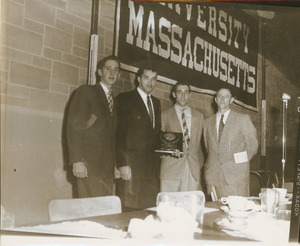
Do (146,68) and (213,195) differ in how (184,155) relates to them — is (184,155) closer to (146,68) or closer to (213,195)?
(213,195)

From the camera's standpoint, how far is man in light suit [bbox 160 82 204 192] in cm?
152

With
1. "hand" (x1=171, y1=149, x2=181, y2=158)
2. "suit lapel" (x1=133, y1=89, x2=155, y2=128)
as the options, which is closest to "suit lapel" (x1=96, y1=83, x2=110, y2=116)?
"suit lapel" (x1=133, y1=89, x2=155, y2=128)

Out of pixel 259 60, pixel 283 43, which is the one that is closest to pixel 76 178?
pixel 259 60

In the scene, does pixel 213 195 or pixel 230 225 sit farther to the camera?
pixel 213 195

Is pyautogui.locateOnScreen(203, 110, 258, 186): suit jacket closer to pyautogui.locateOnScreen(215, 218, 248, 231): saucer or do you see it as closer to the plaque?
the plaque

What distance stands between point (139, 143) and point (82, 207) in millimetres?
391

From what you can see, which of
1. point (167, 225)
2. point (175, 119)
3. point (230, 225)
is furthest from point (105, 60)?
point (230, 225)

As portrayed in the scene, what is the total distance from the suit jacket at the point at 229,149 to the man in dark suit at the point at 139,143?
27 cm

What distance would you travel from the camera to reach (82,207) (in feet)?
4.27

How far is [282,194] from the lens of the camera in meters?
1.46

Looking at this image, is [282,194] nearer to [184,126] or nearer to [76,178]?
[184,126]

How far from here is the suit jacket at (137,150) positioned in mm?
1463

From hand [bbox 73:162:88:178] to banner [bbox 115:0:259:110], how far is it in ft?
1.63

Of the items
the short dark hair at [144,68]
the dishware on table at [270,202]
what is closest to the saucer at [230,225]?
the dishware on table at [270,202]
